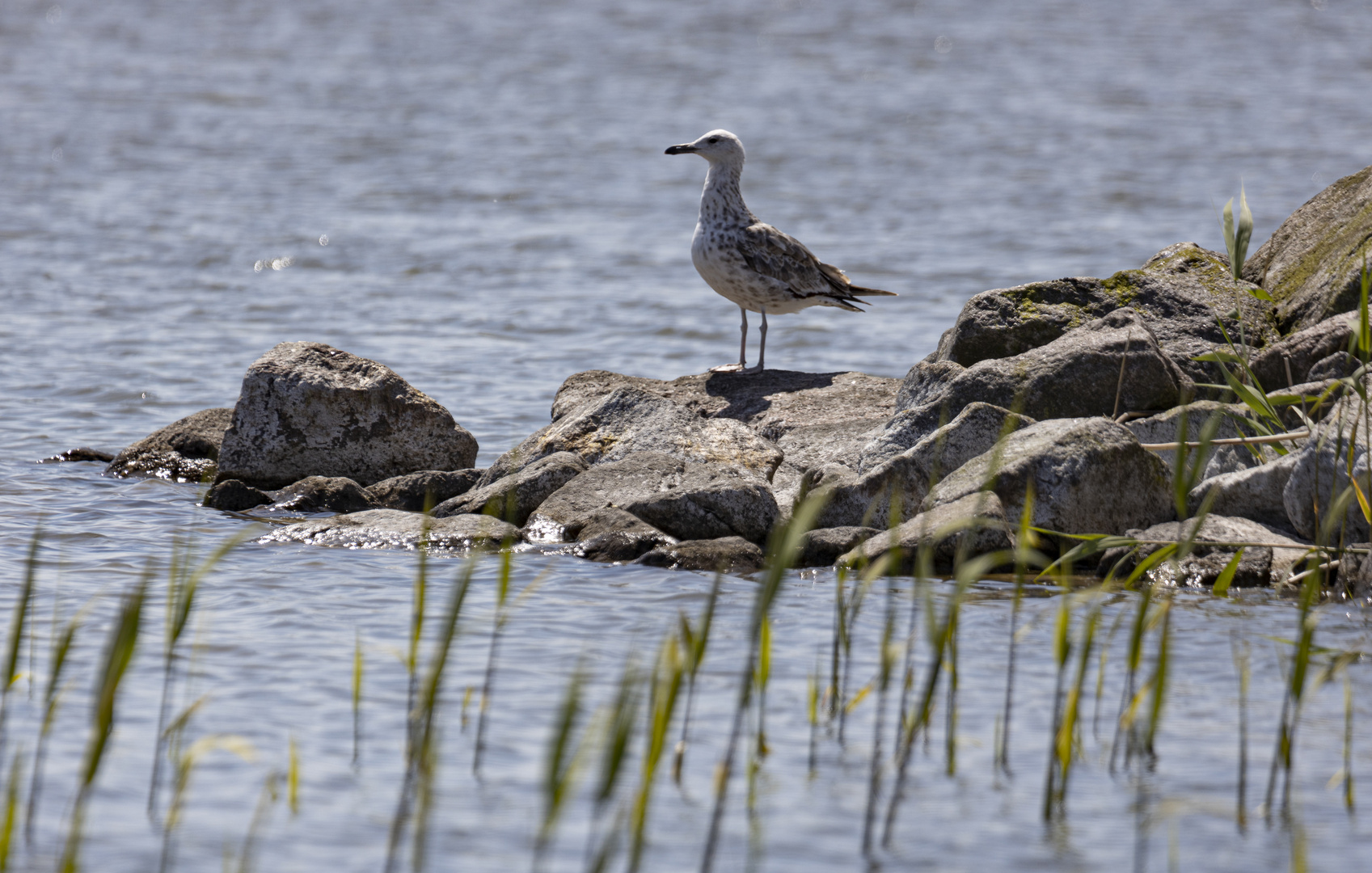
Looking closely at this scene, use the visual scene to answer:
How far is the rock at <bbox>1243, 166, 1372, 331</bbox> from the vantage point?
9266mm

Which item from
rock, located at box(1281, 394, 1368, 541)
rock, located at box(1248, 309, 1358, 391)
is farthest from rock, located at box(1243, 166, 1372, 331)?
rock, located at box(1281, 394, 1368, 541)

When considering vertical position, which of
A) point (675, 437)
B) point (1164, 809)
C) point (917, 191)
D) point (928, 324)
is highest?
point (917, 191)

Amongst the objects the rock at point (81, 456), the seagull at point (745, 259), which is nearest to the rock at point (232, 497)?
the rock at point (81, 456)

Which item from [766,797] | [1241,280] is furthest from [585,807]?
[1241,280]

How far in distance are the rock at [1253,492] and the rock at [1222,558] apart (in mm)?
180

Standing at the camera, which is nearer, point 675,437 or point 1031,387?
point 1031,387

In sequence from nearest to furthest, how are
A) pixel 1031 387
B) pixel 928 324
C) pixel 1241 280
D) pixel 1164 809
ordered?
1. pixel 1164 809
2. pixel 1031 387
3. pixel 1241 280
4. pixel 928 324

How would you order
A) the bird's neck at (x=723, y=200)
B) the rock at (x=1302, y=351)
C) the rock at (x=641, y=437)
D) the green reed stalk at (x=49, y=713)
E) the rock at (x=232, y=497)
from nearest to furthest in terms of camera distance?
1. the green reed stalk at (x=49, y=713)
2. the rock at (x=1302, y=351)
3. the rock at (x=641, y=437)
4. the rock at (x=232, y=497)
5. the bird's neck at (x=723, y=200)

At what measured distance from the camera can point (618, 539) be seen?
809cm

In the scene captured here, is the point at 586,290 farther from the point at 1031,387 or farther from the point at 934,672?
the point at 934,672

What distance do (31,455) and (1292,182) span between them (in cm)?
2009

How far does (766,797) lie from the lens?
16.0 feet

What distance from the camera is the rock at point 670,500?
8.35 metres

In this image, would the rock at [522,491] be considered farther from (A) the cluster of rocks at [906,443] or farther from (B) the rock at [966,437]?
(B) the rock at [966,437]
